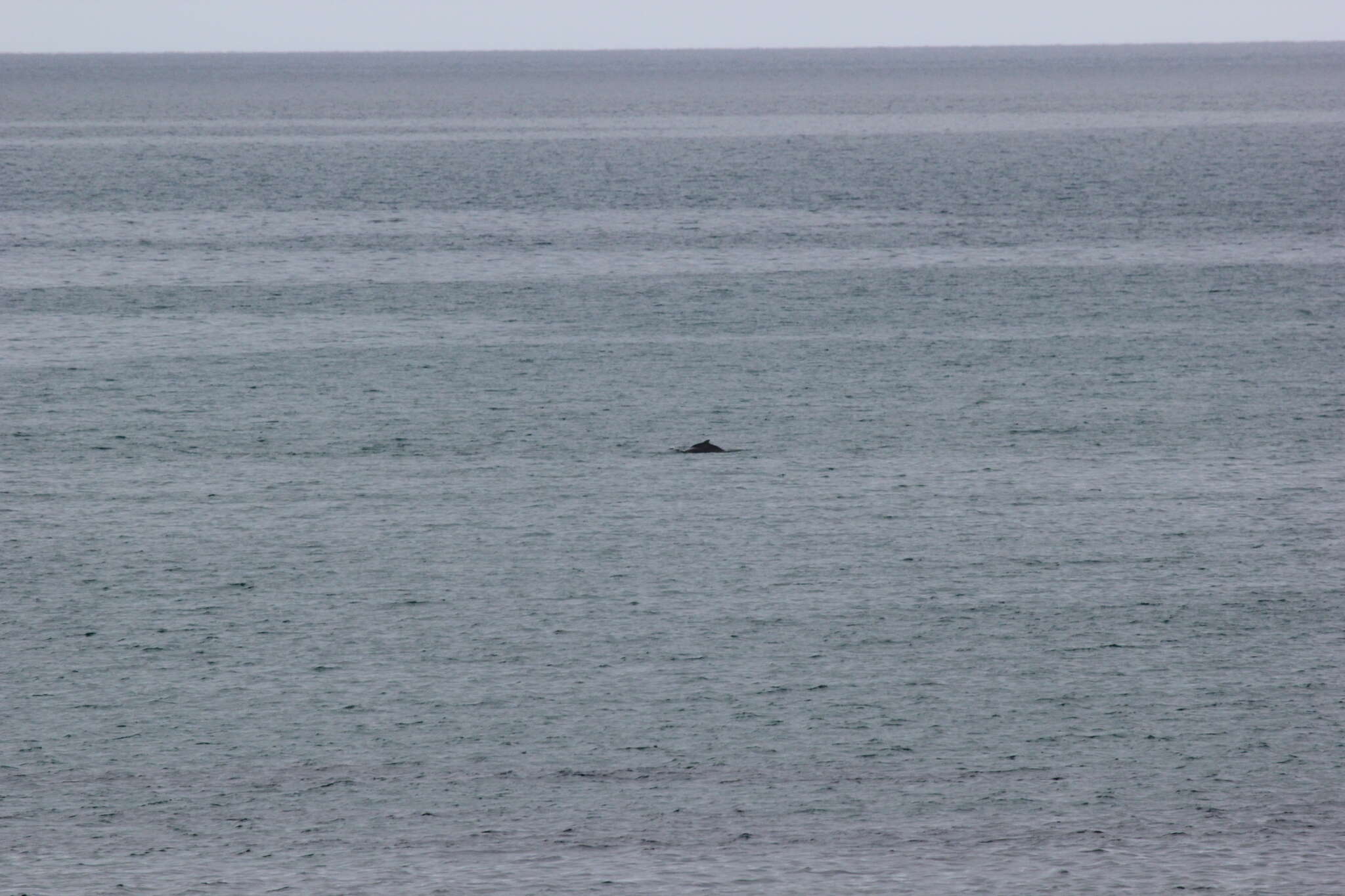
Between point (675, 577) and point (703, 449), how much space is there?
286cm

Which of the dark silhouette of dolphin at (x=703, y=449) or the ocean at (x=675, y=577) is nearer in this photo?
the ocean at (x=675, y=577)

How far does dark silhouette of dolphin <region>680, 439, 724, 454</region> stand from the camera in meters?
11.6

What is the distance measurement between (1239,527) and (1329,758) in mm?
3362

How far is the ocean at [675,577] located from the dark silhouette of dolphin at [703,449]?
0.11m

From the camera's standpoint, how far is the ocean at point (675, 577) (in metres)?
5.82

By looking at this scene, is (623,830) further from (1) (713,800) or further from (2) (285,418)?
(2) (285,418)

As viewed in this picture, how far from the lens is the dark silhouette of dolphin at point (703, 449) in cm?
1159

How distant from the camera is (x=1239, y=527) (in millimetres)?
9664

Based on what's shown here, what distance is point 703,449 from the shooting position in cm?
1164

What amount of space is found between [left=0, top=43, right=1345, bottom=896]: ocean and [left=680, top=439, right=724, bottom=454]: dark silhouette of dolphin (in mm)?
108

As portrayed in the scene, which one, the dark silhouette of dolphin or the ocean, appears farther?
the dark silhouette of dolphin

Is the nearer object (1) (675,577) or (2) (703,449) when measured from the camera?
(1) (675,577)

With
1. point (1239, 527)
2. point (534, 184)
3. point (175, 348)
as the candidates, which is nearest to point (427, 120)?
point (534, 184)

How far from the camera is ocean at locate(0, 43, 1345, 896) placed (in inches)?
229
